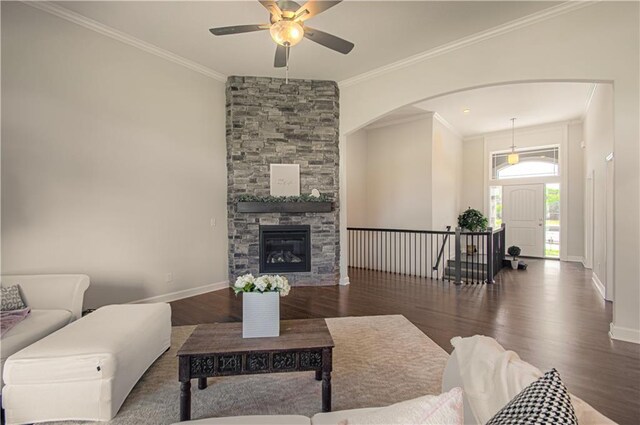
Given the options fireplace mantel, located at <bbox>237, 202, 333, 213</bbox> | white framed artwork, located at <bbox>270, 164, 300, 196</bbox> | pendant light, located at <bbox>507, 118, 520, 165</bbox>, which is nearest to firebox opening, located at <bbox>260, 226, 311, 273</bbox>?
fireplace mantel, located at <bbox>237, 202, 333, 213</bbox>

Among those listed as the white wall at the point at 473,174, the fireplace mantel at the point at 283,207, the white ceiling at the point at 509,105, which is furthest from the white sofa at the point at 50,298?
the white wall at the point at 473,174

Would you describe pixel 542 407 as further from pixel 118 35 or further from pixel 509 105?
pixel 509 105

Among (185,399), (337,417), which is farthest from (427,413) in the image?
(185,399)

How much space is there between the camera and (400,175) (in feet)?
24.8

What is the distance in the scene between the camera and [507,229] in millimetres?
8945

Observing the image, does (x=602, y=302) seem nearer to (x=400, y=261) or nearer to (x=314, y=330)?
(x=400, y=261)

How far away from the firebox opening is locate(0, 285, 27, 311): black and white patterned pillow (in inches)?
119

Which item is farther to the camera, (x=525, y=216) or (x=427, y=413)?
(x=525, y=216)

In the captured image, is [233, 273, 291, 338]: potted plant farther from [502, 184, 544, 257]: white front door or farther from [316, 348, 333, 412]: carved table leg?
[502, 184, 544, 257]: white front door

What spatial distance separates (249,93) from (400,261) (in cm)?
464

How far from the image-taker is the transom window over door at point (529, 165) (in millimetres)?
8234

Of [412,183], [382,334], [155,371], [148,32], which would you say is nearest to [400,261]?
[412,183]

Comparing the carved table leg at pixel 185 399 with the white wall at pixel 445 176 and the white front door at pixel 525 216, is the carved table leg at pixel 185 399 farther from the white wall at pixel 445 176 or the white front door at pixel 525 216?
the white front door at pixel 525 216

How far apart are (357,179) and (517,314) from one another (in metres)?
4.88
